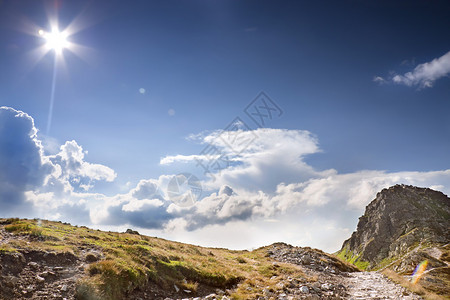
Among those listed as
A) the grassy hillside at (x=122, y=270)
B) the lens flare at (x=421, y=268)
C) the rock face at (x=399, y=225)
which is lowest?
the lens flare at (x=421, y=268)

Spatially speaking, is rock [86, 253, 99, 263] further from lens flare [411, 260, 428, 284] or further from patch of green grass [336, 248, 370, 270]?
patch of green grass [336, 248, 370, 270]

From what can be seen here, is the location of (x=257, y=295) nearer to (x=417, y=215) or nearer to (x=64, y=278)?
(x=64, y=278)

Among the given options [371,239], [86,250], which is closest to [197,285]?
[86,250]

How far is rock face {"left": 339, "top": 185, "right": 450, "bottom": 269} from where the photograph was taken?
12256 cm

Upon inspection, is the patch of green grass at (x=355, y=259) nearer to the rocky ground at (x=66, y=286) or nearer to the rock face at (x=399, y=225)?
the rock face at (x=399, y=225)

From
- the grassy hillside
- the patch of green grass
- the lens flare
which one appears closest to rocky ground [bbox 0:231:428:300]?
the grassy hillside

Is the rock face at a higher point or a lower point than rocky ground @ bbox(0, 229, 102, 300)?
higher

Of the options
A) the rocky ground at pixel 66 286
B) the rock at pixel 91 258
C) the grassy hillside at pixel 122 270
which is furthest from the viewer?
the rock at pixel 91 258

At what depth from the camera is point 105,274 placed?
14578mm

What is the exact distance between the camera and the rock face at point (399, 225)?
12256 centimetres

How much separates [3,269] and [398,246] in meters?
156

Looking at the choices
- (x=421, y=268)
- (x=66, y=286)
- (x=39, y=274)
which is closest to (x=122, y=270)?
(x=66, y=286)

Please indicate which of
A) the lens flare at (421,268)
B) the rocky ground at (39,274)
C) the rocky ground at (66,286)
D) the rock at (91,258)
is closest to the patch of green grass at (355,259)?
the lens flare at (421,268)

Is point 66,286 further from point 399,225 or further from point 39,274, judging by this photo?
point 399,225
